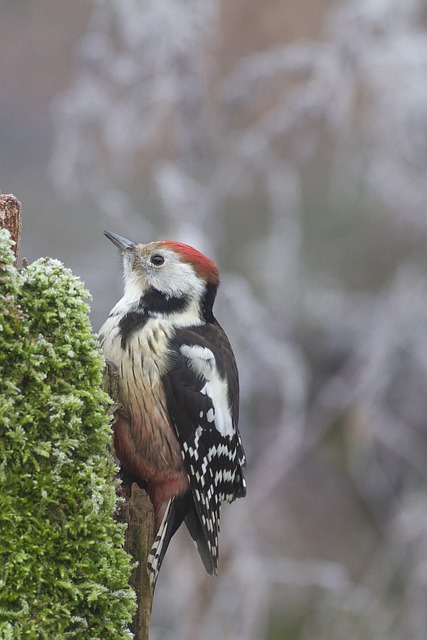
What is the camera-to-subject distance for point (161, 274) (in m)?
2.94

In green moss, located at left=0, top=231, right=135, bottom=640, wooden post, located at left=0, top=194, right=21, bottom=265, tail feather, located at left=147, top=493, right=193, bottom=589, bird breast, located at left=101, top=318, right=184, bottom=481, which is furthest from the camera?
bird breast, located at left=101, top=318, right=184, bottom=481

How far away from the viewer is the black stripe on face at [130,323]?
267 centimetres

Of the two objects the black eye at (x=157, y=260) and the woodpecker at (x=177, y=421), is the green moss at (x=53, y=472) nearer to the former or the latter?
the woodpecker at (x=177, y=421)

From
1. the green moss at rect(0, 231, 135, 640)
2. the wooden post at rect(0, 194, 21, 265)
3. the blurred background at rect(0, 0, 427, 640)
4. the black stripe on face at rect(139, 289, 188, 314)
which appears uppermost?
the blurred background at rect(0, 0, 427, 640)

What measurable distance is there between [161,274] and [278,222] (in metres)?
3.04

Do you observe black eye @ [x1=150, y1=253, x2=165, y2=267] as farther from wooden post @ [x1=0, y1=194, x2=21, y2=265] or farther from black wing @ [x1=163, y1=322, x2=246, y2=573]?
wooden post @ [x1=0, y1=194, x2=21, y2=265]

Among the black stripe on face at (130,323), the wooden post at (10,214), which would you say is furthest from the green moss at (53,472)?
the black stripe on face at (130,323)

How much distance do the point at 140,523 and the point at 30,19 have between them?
218 inches

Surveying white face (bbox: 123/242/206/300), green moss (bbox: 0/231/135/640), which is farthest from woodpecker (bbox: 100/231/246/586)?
green moss (bbox: 0/231/135/640)

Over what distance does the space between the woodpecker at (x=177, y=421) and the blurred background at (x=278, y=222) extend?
1.51 meters

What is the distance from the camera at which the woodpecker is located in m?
2.59

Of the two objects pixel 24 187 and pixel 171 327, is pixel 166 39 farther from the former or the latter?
pixel 24 187

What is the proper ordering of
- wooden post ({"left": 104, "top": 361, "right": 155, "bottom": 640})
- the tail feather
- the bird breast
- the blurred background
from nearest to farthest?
wooden post ({"left": 104, "top": 361, "right": 155, "bottom": 640}) → the tail feather → the bird breast → the blurred background

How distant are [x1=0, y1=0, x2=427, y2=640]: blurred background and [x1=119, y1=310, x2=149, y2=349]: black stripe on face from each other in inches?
56.9
